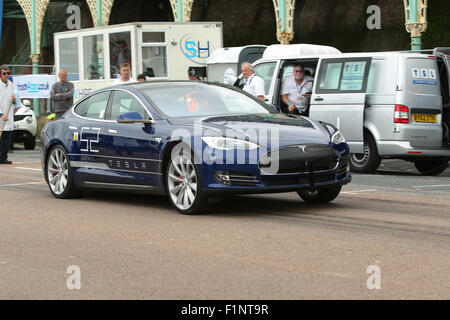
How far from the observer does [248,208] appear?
32.4 feet

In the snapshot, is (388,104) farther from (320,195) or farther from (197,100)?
(197,100)

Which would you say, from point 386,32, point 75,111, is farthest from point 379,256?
point 386,32

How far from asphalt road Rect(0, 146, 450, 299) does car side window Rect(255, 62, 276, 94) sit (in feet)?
17.2

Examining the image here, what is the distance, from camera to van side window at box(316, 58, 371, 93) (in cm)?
1462

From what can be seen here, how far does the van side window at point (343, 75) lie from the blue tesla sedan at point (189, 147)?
14.2 ft

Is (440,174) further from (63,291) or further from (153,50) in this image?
(63,291)

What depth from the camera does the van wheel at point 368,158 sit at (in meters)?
14.8

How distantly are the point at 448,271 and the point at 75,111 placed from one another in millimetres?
6424

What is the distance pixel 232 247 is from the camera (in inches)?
289

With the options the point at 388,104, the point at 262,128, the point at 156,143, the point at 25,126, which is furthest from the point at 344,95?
the point at 25,126

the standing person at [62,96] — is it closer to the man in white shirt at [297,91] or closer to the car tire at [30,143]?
the man in white shirt at [297,91]

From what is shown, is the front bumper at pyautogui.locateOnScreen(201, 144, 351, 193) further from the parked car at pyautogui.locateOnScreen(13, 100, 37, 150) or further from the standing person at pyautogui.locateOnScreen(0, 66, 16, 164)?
the parked car at pyautogui.locateOnScreen(13, 100, 37, 150)

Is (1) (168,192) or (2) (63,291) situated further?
(1) (168,192)

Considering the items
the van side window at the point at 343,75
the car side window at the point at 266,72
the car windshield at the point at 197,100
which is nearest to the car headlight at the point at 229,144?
the car windshield at the point at 197,100
